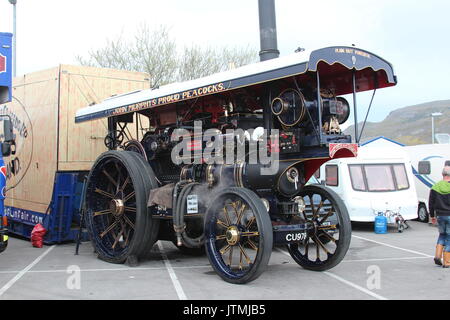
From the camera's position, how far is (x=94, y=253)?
9.19 m

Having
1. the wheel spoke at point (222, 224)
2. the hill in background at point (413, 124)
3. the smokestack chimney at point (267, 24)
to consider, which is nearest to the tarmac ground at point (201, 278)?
the wheel spoke at point (222, 224)

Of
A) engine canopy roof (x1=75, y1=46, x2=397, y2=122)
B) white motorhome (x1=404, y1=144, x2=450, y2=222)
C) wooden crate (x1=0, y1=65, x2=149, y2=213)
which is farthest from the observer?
white motorhome (x1=404, y1=144, x2=450, y2=222)

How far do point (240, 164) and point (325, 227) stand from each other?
1546mm

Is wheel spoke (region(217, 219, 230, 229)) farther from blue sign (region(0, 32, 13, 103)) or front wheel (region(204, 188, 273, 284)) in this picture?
blue sign (region(0, 32, 13, 103))

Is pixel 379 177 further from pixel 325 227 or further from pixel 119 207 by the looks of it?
pixel 119 207

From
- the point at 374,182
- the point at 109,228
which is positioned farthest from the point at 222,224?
the point at 374,182

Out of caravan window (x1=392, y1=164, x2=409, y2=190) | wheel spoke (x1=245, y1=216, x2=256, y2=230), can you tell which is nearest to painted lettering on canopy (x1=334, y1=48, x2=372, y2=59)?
wheel spoke (x1=245, y1=216, x2=256, y2=230)

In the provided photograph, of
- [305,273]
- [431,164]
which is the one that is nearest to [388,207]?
[431,164]

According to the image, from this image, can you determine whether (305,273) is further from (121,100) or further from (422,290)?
(121,100)

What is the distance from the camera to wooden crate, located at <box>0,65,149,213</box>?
10.4 m

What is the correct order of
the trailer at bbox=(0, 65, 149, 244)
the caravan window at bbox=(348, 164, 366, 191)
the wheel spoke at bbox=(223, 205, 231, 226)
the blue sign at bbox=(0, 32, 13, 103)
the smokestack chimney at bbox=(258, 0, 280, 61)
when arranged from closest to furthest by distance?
the wheel spoke at bbox=(223, 205, 231, 226)
the blue sign at bbox=(0, 32, 13, 103)
the trailer at bbox=(0, 65, 149, 244)
the smokestack chimney at bbox=(258, 0, 280, 61)
the caravan window at bbox=(348, 164, 366, 191)

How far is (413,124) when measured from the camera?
10500 centimetres

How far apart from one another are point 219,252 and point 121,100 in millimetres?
3442

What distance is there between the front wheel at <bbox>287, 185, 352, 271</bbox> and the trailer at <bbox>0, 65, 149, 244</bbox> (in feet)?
15.7
